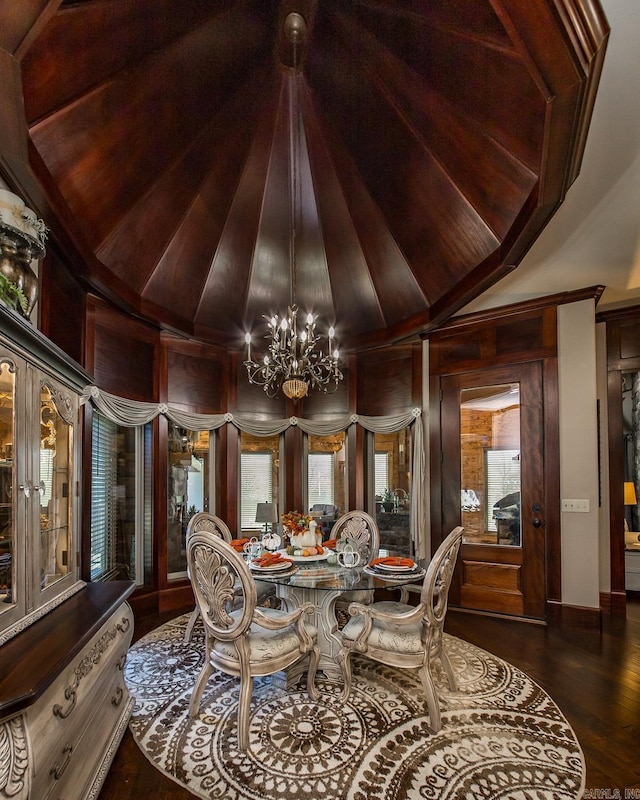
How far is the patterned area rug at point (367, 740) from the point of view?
2.07 metres

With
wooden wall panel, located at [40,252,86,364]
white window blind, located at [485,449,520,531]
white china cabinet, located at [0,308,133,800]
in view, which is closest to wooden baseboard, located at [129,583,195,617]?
white china cabinet, located at [0,308,133,800]

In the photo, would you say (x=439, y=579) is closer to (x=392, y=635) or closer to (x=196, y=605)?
(x=392, y=635)

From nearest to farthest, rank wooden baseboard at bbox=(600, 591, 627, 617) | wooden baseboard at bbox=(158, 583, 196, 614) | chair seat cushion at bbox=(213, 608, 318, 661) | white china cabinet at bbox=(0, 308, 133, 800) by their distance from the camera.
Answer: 1. white china cabinet at bbox=(0, 308, 133, 800)
2. chair seat cushion at bbox=(213, 608, 318, 661)
3. wooden baseboard at bbox=(600, 591, 627, 617)
4. wooden baseboard at bbox=(158, 583, 196, 614)

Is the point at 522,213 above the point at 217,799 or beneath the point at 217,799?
above

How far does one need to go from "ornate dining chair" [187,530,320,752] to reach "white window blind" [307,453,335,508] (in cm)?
Result: 287

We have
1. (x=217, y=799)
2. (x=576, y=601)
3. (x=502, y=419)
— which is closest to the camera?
(x=217, y=799)

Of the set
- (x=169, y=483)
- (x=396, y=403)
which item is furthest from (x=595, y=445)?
(x=169, y=483)

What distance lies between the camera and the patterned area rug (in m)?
2.07

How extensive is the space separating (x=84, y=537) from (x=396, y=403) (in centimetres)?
347

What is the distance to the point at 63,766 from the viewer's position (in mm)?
1679

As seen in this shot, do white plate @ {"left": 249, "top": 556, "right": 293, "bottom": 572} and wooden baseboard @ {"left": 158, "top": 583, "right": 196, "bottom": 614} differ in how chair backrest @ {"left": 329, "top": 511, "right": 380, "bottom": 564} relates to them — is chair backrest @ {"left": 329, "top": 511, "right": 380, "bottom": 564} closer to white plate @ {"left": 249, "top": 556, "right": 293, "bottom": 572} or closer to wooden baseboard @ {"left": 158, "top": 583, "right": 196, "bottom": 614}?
white plate @ {"left": 249, "top": 556, "right": 293, "bottom": 572}

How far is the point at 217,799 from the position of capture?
2004 mm

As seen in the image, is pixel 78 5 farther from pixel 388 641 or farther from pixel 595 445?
pixel 595 445

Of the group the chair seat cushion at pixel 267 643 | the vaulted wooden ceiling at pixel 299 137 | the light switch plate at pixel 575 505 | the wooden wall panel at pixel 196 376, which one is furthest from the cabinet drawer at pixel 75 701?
the light switch plate at pixel 575 505
